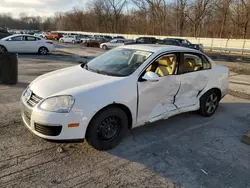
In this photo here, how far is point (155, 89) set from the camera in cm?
361

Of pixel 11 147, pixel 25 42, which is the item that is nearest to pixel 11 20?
pixel 25 42

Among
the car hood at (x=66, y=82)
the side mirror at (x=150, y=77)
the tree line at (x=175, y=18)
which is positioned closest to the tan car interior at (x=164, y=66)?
the side mirror at (x=150, y=77)

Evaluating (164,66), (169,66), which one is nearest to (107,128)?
(164,66)

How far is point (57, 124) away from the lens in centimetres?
282

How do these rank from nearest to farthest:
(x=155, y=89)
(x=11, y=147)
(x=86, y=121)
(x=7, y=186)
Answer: (x=7, y=186)
(x=86, y=121)
(x=11, y=147)
(x=155, y=89)

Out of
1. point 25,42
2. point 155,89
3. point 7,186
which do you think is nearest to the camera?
point 7,186

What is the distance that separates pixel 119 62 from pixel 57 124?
1638mm

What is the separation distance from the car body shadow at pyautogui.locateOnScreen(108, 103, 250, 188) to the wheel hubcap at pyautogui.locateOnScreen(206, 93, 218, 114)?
21 centimetres

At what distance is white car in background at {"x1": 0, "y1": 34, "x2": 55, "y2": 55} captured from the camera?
1518 centimetres

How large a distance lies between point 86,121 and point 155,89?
131cm

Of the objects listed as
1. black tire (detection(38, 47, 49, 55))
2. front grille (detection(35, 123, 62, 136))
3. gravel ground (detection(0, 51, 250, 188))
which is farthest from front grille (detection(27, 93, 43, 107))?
black tire (detection(38, 47, 49, 55))

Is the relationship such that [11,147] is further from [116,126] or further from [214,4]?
[214,4]

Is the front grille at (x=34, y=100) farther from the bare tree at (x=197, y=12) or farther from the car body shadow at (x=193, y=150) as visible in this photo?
the bare tree at (x=197, y=12)

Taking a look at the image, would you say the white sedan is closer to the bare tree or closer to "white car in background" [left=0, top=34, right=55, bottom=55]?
"white car in background" [left=0, top=34, right=55, bottom=55]
